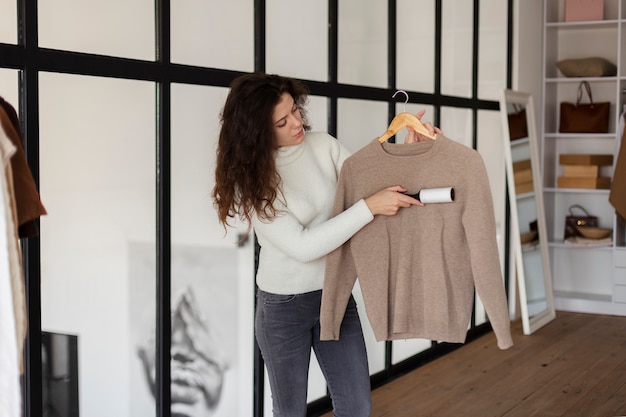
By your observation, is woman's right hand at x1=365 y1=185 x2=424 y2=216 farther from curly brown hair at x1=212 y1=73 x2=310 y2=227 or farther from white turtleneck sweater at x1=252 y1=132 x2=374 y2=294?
curly brown hair at x1=212 y1=73 x2=310 y2=227

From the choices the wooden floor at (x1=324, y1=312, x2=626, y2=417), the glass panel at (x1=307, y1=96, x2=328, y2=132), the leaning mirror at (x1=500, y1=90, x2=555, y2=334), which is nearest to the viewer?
the glass panel at (x1=307, y1=96, x2=328, y2=132)

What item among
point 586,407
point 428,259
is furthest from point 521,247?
point 428,259

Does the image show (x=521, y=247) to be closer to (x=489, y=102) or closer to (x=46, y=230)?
(x=489, y=102)

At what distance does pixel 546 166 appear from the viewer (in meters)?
6.66

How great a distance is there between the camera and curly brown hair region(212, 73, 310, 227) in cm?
252

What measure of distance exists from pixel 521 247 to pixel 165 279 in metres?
3.26

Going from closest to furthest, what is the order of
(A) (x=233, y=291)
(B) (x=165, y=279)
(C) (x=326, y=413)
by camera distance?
1. (B) (x=165, y=279)
2. (A) (x=233, y=291)
3. (C) (x=326, y=413)

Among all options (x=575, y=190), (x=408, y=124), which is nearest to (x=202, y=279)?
(x=408, y=124)

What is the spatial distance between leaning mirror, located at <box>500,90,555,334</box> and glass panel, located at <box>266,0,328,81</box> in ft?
6.83

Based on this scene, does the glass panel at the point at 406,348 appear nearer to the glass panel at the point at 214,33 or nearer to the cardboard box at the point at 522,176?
the cardboard box at the point at 522,176

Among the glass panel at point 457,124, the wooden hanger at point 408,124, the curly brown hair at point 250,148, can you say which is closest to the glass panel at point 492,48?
the glass panel at point 457,124

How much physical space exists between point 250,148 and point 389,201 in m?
0.43

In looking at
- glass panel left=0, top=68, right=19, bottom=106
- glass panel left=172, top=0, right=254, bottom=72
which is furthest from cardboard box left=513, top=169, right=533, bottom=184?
glass panel left=0, top=68, right=19, bottom=106

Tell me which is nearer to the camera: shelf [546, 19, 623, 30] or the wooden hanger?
the wooden hanger
